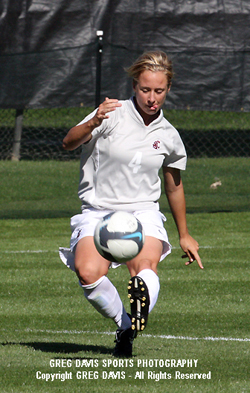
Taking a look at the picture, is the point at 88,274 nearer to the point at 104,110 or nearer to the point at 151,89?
the point at 104,110

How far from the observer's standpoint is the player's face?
5.03 m

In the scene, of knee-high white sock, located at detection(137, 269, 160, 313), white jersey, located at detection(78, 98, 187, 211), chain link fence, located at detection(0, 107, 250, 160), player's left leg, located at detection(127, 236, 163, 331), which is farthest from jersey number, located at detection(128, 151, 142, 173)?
chain link fence, located at detection(0, 107, 250, 160)

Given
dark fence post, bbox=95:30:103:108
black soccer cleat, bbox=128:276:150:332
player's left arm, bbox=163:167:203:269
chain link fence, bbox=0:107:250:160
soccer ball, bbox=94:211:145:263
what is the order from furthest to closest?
chain link fence, bbox=0:107:250:160 < dark fence post, bbox=95:30:103:108 < player's left arm, bbox=163:167:203:269 < soccer ball, bbox=94:211:145:263 < black soccer cleat, bbox=128:276:150:332

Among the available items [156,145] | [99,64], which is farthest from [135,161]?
[99,64]

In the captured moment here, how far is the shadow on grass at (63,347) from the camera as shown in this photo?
16.9ft

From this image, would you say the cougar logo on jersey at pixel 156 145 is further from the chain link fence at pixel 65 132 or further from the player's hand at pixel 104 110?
the chain link fence at pixel 65 132

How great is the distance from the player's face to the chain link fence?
835 cm

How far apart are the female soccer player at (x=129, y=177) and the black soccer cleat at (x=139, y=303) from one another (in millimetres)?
261

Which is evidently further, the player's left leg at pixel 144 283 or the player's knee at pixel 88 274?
the player's knee at pixel 88 274

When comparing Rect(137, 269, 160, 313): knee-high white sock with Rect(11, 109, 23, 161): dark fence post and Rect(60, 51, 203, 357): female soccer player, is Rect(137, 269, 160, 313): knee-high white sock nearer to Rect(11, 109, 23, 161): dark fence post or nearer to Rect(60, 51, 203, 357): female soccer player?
Rect(60, 51, 203, 357): female soccer player

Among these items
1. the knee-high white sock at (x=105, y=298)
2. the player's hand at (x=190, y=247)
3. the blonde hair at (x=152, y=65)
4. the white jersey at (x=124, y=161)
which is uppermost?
the blonde hair at (x=152, y=65)

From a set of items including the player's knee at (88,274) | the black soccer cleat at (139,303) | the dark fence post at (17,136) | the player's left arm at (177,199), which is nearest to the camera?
the black soccer cleat at (139,303)

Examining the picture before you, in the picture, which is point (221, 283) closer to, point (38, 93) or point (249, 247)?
point (249, 247)

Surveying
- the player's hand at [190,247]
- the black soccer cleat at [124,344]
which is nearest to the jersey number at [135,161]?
the player's hand at [190,247]
